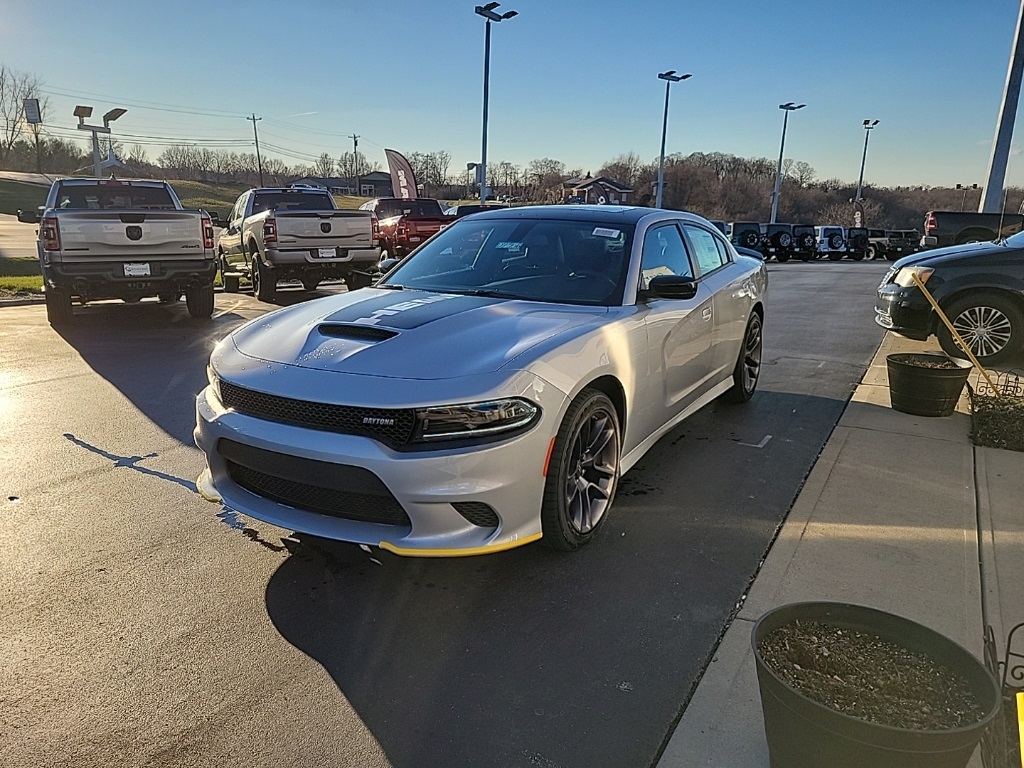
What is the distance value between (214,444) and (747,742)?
2.45 metres

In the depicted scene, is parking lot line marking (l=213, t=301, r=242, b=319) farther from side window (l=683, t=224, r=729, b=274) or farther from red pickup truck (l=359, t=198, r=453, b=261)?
side window (l=683, t=224, r=729, b=274)

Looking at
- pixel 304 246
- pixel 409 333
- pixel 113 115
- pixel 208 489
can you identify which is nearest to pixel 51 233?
pixel 304 246

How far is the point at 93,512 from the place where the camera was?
3.77 m

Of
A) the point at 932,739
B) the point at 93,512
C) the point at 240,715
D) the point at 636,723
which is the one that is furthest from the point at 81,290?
the point at 932,739

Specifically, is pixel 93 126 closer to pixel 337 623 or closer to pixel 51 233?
pixel 51 233

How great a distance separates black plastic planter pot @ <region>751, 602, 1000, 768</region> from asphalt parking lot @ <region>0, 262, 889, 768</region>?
0.50 metres

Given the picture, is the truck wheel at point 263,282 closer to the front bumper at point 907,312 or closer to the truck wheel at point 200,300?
the truck wheel at point 200,300

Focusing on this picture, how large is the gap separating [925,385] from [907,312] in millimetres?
2455

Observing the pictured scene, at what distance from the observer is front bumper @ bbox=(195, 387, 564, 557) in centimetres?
270

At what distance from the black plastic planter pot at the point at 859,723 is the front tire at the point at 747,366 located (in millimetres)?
3702

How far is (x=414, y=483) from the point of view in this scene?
106 inches

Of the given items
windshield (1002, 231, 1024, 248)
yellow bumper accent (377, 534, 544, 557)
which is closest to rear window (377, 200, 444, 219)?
windshield (1002, 231, 1024, 248)

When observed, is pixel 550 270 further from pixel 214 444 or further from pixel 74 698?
pixel 74 698

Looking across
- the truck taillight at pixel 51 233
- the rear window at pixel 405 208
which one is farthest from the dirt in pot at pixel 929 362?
the rear window at pixel 405 208
